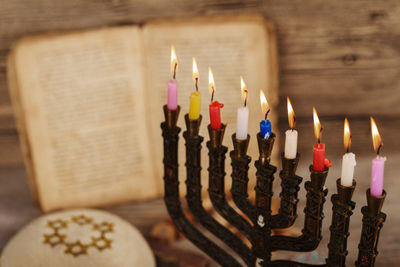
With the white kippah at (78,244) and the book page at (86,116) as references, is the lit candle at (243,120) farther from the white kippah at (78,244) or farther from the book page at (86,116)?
the book page at (86,116)

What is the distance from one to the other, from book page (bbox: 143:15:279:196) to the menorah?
14.5 inches

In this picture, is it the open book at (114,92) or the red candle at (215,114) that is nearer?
the red candle at (215,114)

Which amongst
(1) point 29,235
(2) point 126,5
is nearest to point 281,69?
(2) point 126,5

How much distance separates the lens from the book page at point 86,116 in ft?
3.98

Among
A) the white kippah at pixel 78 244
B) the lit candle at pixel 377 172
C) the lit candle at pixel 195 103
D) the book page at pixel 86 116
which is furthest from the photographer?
the book page at pixel 86 116

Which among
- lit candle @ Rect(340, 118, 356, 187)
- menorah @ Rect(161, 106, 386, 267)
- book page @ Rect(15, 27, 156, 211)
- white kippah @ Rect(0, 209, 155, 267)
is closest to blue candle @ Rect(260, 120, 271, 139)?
menorah @ Rect(161, 106, 386, 267)

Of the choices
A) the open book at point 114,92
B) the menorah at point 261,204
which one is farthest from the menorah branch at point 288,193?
the open book at point 114,92

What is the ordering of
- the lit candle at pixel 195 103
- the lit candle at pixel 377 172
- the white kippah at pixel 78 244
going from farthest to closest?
the white kippah at pixel 78 244 < the lit candle at pixel 195 103 < the lit candle at pixel 377 172

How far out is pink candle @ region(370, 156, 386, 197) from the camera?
69 cm

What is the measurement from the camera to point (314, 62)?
4.46 ft

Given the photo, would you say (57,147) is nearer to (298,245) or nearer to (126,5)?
(126,5)

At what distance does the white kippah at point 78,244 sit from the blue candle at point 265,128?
0.40 meters

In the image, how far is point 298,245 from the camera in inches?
33.8

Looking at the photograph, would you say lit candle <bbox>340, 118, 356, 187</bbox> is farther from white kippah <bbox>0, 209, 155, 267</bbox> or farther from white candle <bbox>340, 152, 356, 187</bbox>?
white kippah <bbox>0, 209, 155, 267</bbox>
